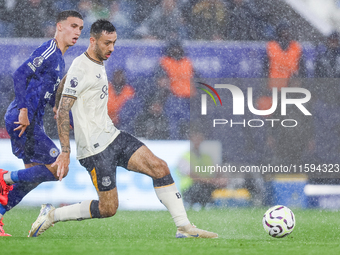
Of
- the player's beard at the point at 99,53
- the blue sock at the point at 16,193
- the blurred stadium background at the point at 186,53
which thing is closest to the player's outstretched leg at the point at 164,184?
the player's beard at the point at 99,53

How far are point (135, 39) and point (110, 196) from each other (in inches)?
186

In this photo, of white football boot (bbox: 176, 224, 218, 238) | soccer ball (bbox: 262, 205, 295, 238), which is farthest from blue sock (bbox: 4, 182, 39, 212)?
soccer ball (bbox: 262, 205, 295, 238)

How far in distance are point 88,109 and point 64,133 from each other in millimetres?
304

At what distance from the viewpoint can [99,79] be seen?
15.5ft

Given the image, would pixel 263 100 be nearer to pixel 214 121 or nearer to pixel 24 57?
pixel 214 121

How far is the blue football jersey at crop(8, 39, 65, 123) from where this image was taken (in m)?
5.05

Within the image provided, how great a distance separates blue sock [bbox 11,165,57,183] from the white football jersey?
0.40 metres

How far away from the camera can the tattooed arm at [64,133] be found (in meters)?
4.54

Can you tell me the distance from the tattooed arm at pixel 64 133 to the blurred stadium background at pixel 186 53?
111 inches

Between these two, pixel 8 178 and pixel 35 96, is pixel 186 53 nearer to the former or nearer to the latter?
pixel 35 96

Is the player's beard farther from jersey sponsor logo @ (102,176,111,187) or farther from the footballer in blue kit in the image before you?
jersey sponsor logo @ (102,176,111,187)

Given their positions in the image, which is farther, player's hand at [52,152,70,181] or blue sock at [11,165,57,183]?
blue sock at [11,165,57,183]

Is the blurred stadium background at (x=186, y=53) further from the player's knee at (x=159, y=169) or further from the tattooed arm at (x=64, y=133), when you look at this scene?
the player's knee at (x=159, y=169)

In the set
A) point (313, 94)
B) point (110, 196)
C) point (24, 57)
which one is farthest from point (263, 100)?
point (110, 196)
